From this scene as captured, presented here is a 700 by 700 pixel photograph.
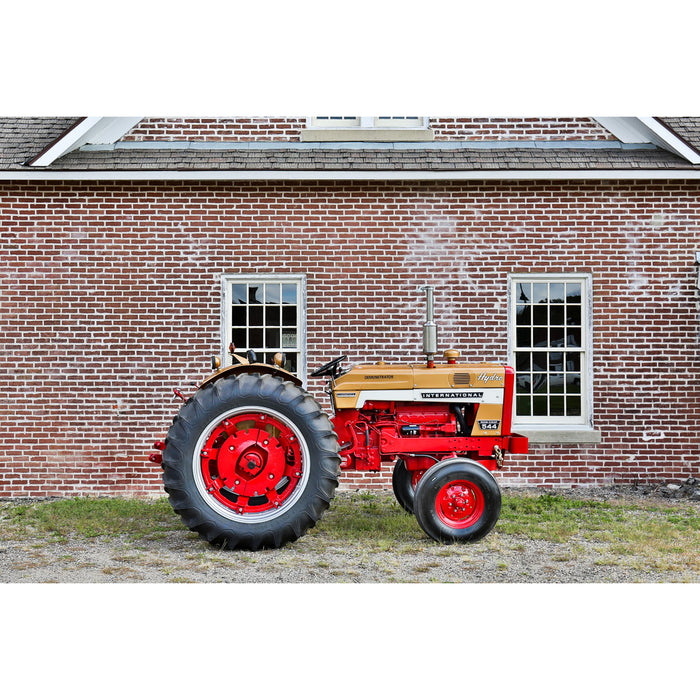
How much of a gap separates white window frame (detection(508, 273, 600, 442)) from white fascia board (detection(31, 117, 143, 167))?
4998 millimetres

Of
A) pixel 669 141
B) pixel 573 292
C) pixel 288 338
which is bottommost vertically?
pixel 288 338

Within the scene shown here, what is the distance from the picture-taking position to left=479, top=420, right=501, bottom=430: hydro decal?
666cm

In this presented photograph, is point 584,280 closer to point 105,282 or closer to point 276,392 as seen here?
point 276,392

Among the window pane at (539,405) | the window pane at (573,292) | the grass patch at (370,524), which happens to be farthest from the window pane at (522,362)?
the grass patch at (370,524)

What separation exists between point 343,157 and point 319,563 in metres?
5.00

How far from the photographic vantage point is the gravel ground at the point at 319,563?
529 centimetres

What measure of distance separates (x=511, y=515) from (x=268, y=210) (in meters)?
4.37

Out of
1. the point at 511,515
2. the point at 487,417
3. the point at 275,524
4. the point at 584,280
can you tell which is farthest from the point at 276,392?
the point at 584,280

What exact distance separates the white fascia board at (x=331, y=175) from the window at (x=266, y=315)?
1155mm

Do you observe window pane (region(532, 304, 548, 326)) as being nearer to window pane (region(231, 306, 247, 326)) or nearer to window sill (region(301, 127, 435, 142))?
window sill (region(301, 127, 435, 142))

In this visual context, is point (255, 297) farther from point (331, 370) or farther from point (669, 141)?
point (669, 141)

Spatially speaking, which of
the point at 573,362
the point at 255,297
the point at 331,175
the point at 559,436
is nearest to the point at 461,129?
the point at 331,175

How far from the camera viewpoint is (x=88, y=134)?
889cm

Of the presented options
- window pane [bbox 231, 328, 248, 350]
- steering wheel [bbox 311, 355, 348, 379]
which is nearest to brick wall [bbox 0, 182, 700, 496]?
window pane [bbox 231, 328, 248, 350]
